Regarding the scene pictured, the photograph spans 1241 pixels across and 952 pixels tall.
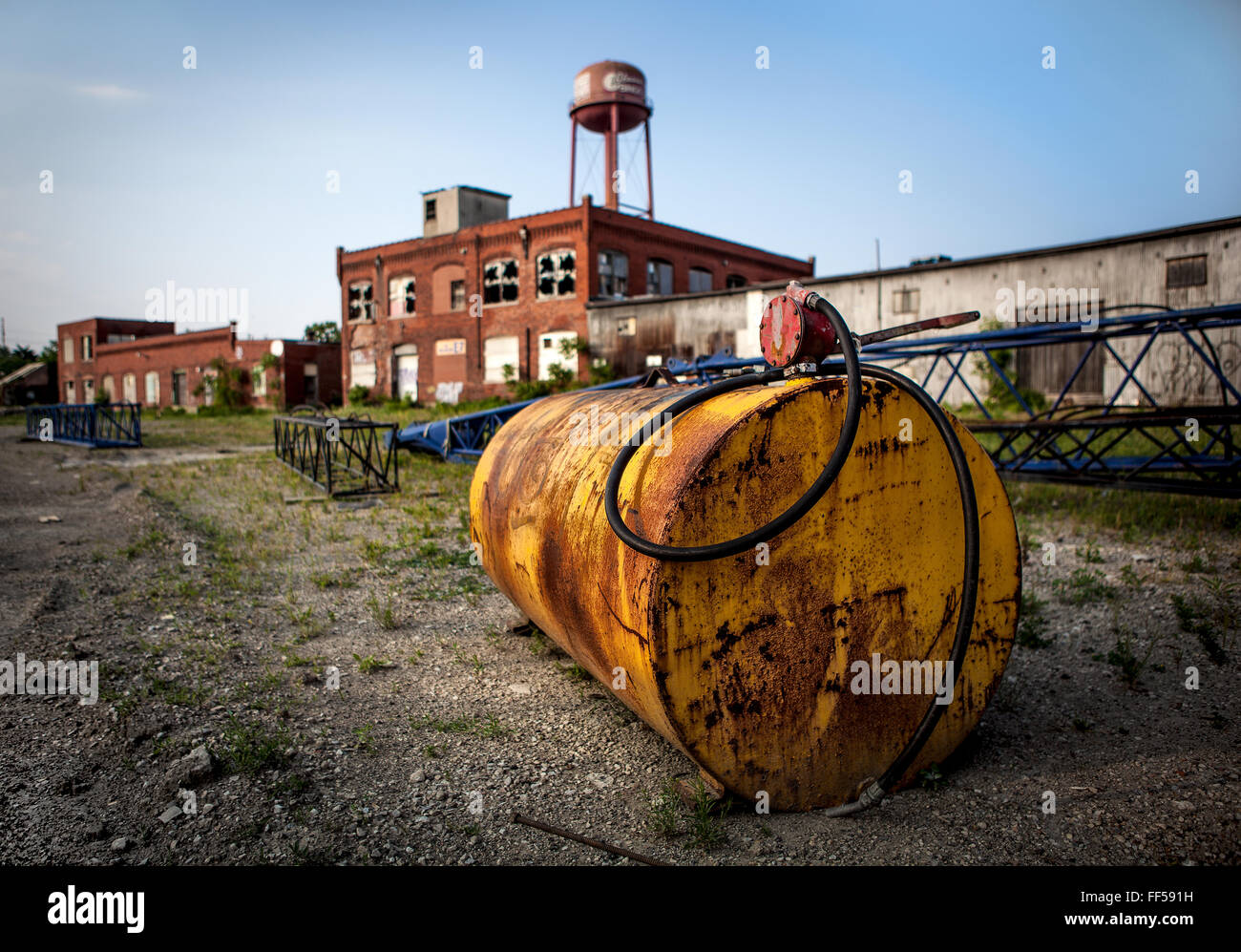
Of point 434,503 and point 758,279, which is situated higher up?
point 758,279

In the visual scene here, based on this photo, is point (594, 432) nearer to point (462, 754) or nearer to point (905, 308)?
point (462, 754)

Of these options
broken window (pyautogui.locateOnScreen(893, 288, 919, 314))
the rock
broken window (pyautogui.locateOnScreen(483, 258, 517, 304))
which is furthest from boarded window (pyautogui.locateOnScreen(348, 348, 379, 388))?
the rock

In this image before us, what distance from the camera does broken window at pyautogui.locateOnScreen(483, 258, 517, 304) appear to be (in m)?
27.5

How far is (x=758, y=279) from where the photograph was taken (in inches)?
1278

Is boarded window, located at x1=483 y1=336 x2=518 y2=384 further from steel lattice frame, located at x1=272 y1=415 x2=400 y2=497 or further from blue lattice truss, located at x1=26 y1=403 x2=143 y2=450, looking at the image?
steel lattice frame, located at x1=272 y1=415 x2=400 y2=497

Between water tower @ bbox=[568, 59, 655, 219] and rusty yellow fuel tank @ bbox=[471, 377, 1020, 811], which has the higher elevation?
water tower @ bbox=[568, 59, 655, 219]

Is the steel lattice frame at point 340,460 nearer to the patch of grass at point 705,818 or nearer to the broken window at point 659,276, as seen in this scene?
the patch of grass at point 705,818

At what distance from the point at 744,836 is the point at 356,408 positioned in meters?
29.2

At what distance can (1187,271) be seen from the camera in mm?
15047

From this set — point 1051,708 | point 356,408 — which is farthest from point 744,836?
point 356,408

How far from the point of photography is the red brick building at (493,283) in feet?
85.4

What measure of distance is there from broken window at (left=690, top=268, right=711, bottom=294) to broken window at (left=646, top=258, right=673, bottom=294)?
1.23m

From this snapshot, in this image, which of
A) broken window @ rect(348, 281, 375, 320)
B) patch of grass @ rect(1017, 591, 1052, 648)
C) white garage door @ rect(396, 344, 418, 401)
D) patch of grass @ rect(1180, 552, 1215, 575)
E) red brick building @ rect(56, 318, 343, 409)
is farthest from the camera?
red brick building @ rect(56, 318, 343, 409)

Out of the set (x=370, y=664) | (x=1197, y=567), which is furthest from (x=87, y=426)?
(x=1197, y=567)
